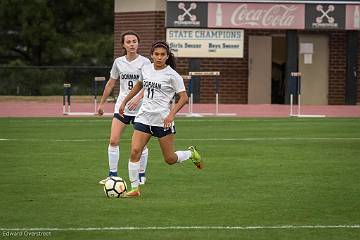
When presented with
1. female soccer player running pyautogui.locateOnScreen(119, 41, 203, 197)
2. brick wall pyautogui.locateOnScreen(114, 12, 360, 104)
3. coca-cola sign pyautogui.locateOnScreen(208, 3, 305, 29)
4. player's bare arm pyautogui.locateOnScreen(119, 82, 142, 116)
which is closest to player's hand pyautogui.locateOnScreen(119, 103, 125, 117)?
player's bare arm pyautogui.locateOnScreen(119, 82, 142, 116)

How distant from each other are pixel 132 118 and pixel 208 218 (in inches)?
136

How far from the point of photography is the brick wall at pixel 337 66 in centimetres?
4041

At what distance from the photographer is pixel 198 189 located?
14328mm

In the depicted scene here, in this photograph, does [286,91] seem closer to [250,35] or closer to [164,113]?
[250,35]

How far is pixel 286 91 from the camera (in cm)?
4016

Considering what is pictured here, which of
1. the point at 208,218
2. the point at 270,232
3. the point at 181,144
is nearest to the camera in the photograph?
the point at 270,232

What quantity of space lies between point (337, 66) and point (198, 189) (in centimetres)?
2691

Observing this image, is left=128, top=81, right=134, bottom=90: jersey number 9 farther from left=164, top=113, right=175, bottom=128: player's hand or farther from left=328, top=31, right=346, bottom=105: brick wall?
left=328, top=31, right=346, bottom=105: brick wall

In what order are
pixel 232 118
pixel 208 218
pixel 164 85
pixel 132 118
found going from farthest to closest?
1. pixel 232 118
2. pixel 132 118
3. pixel 164 85
4. pixel 208 218

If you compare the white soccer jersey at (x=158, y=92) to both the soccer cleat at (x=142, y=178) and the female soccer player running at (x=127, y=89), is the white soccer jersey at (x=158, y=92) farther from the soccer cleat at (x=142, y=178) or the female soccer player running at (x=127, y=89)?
the soccer cleat at (x=142, y=178)

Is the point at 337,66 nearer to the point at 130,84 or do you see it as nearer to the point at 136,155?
the point at 130,84

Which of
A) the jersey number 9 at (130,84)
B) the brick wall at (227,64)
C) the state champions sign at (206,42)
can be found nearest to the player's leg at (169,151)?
the jersey number 9 at (130,84)

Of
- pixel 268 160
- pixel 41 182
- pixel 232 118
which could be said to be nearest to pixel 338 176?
pixel 268 160

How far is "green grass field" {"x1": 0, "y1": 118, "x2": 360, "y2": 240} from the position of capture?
11008 millimetres
